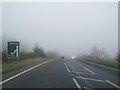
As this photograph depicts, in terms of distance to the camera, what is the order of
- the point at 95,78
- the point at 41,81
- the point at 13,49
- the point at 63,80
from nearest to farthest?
the point at 41,81, the point at 63,80, the point at 95,78, the point at 13,49

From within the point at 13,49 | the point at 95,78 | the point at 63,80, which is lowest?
the point at 95,78

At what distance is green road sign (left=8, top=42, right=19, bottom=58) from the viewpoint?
20469mm

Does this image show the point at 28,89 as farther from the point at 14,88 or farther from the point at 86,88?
the point at 86,88

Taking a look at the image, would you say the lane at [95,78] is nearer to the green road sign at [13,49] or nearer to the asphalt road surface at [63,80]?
the asphalt road surface at [63,80]

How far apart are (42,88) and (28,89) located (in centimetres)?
71

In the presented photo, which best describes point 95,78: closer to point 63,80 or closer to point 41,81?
point 63,80

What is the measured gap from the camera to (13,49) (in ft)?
68.1

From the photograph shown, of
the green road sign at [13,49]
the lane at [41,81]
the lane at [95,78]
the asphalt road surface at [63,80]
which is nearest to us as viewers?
the lane at [41,81]

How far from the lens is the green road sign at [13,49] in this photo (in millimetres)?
20469

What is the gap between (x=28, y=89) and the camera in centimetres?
977

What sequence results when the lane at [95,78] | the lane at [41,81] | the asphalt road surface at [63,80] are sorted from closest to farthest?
the lane at [41,81] < the asphalt road surface at [63,80] < the lane at [95,78]

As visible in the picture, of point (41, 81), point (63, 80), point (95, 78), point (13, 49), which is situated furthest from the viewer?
point (13, 49)

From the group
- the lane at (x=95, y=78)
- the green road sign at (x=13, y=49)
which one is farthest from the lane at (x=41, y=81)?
the green road sign at (x=13, y=49)

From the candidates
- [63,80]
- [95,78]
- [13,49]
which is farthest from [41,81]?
[13,49]
